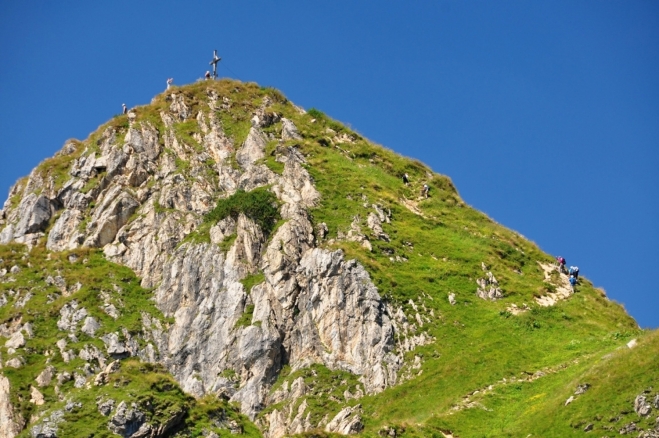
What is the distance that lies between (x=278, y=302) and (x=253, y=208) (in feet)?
32.2

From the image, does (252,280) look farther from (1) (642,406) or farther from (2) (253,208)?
(1) (642,406)

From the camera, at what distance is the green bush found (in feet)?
226

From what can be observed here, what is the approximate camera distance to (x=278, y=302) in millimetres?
62344

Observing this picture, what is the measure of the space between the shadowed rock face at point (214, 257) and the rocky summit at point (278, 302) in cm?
15

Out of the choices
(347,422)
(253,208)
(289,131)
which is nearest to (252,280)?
(253,208)

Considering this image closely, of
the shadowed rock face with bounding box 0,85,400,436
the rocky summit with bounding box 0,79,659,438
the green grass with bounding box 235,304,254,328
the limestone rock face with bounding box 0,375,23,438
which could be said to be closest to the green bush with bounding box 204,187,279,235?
the rocky summit with bounding box 0,79,659,438

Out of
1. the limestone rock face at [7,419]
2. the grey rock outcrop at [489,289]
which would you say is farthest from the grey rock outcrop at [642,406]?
the limestone rock face at [7,419]

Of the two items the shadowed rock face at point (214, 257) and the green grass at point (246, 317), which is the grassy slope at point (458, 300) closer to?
the shadowed rock face at point (214, 257)

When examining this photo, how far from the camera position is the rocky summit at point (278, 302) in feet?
160

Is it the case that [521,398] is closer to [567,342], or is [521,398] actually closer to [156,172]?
[567,342]

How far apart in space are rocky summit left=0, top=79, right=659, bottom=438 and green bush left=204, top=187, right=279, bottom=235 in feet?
0.53

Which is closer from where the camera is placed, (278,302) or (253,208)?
(278,302)

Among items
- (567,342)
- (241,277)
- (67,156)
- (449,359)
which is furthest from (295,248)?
(67,156)

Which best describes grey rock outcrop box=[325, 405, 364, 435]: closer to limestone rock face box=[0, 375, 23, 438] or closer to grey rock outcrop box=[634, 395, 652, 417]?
grey rock outcrop box=[634, 395, 652, 417]
